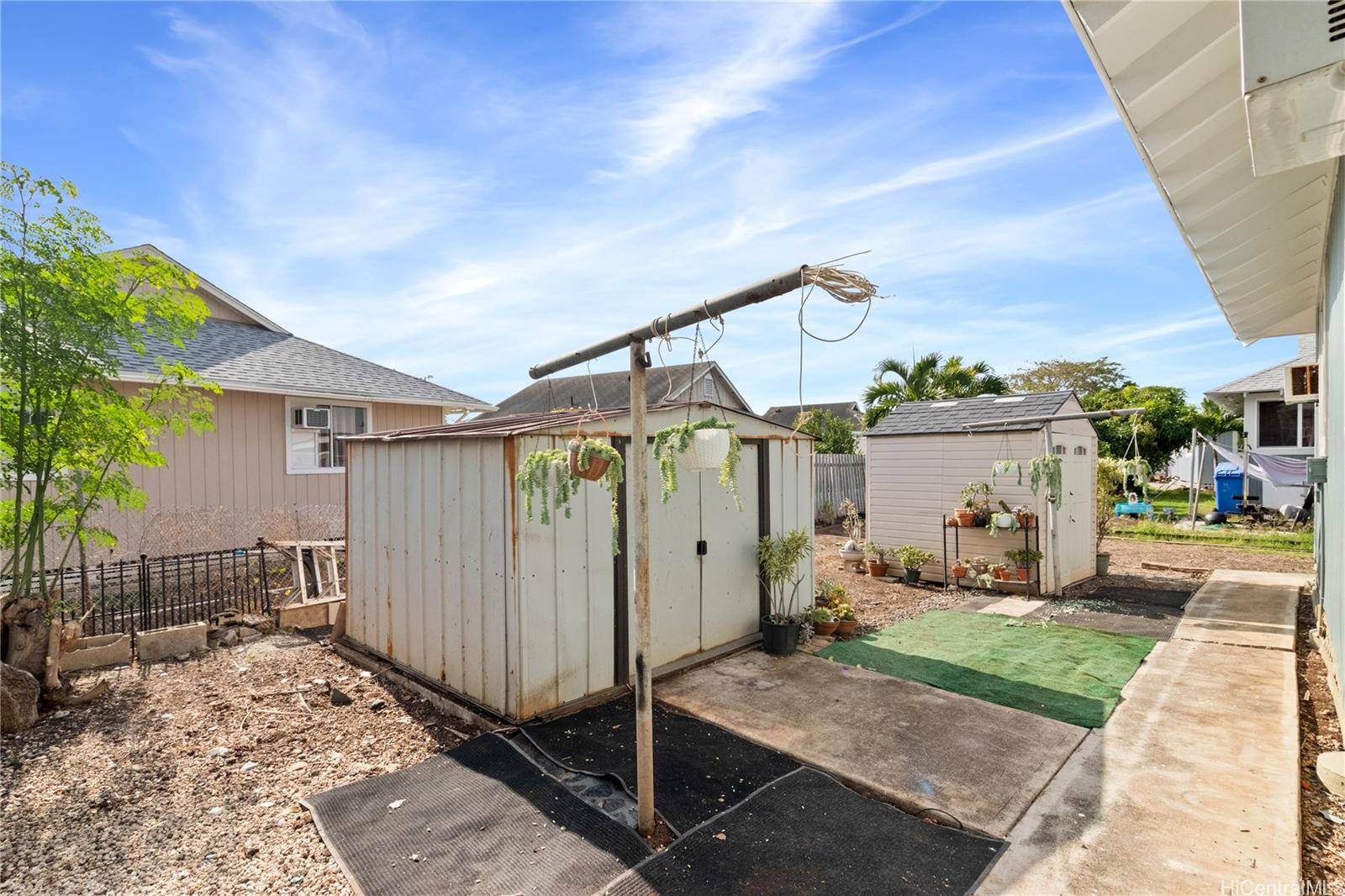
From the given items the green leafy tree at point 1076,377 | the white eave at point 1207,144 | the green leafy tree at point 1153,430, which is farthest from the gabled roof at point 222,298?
the green leafy tree at point 1076,377

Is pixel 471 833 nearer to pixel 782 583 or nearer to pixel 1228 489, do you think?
pixel 782 583

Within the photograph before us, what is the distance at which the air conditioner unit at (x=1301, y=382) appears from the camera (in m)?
5.76

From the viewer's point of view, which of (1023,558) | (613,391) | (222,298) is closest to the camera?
(1023,558)

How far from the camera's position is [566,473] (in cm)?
382

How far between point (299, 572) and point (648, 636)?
19.7ft

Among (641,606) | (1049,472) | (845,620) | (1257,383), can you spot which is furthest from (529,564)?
(1257,383)

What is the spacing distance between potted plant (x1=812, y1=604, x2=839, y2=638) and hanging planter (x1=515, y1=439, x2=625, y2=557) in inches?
102

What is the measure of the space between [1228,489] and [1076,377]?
18.5 metres

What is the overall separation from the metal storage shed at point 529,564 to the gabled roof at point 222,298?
281 inches

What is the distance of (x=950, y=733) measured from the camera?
3.98m

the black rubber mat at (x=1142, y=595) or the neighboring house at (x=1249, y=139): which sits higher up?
the neighboring house at (x=1249, y=139)

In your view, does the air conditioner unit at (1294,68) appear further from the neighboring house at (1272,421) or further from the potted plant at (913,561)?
the neighboring house at (1272,421)

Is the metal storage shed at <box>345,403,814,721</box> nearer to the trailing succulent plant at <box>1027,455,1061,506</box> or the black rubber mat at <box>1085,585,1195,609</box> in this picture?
the trailing succulent plant at <box>1027,455,1061,506</box>

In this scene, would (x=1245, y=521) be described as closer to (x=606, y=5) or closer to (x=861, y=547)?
(x=861, y=547)
